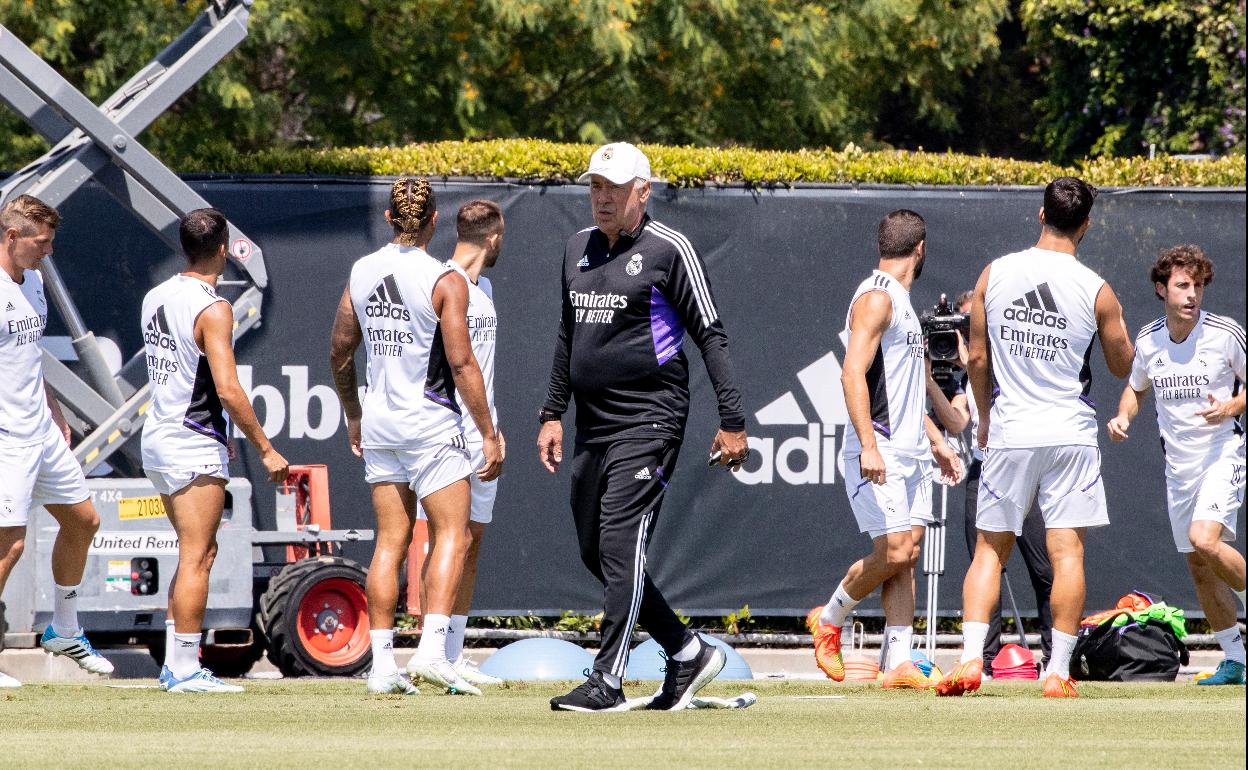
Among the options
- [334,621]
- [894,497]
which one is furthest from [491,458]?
[334,621]

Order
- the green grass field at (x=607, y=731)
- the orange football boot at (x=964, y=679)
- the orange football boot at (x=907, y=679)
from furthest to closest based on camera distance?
the orange football boot at (x=907, y=679)
the orange football boot at (x=964, y=679)
the green grass field at (x=607, y=731)

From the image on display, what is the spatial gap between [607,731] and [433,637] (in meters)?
1.73

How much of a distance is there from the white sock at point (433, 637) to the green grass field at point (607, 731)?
181 millimetres

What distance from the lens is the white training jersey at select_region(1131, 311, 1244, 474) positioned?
28.6 ft

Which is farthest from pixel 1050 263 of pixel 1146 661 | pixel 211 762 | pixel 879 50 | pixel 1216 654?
pixel 879 50

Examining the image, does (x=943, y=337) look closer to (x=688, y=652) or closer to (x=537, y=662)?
(x=537, y=662)

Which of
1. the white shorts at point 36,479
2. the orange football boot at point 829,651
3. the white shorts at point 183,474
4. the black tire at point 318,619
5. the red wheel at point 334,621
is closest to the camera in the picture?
the white shorts at point 183,474

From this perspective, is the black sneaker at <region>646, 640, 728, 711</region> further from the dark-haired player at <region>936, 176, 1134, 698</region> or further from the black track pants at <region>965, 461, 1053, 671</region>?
the black track pants at <region>965, 461, 1053, 671</region>

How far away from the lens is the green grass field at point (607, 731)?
16.5ft

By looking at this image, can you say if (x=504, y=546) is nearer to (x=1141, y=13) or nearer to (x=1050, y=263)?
(x=1050, y=263)

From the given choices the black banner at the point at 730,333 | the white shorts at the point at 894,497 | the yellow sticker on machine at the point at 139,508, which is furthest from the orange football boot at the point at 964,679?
the yellow sticker on machine at the point at 139,508

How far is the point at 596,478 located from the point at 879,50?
34.1 ft

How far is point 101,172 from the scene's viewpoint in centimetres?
956

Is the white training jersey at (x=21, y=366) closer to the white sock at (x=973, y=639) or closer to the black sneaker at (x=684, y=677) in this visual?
the black sneaker at (x=684, y=677)
